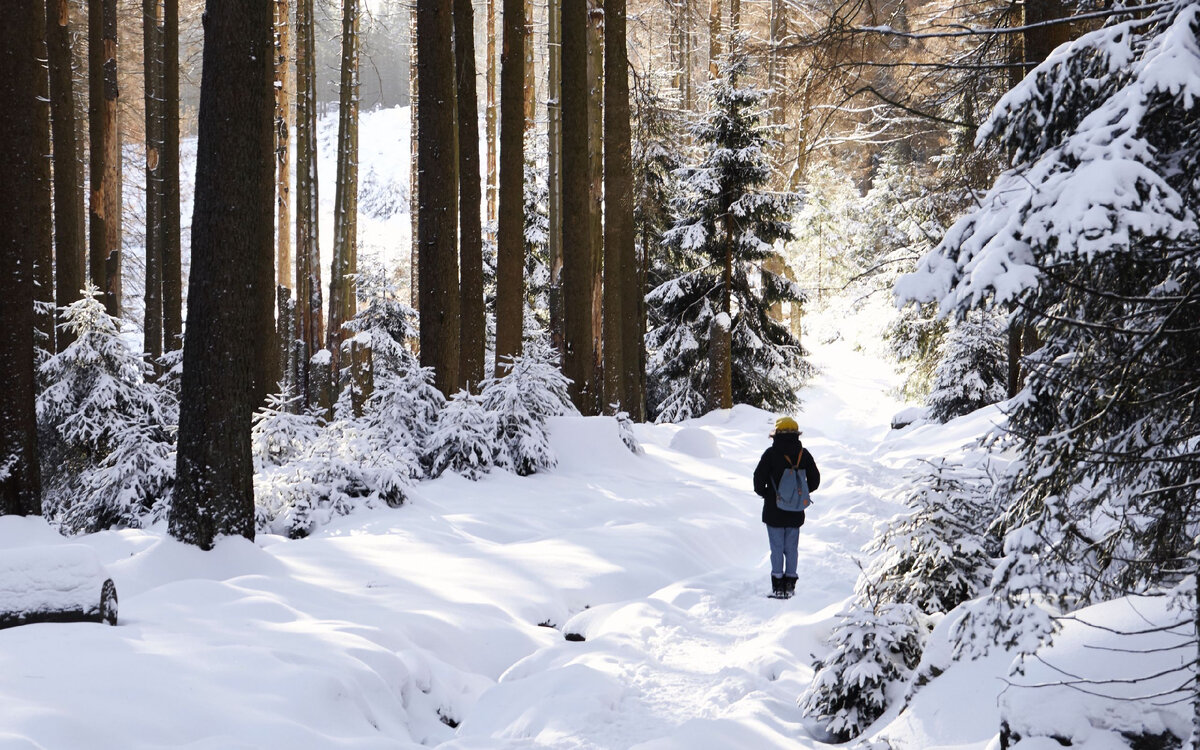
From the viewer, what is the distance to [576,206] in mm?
14414

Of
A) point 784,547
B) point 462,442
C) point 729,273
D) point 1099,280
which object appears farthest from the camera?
point 729,273

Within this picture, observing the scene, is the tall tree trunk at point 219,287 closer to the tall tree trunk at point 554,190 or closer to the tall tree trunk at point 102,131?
the tall tree trunk at point 102,131

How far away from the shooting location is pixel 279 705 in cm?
438

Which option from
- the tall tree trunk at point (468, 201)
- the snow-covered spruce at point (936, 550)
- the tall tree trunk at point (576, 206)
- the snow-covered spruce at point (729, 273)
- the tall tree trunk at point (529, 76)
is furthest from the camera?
the tall tree trunk at point (529, 76)

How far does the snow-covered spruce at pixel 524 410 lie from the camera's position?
12.2 meters

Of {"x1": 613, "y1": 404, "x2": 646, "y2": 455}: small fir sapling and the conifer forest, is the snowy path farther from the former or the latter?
{"x1": 613, "y1": 404, "x2": 646, "y2": 455}: small fir sapling

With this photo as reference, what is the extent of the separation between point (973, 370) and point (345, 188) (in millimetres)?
14785

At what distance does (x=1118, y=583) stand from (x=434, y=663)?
408cm

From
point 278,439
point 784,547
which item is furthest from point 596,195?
point 784,547

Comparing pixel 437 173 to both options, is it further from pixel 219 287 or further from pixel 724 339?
pixel 724 339

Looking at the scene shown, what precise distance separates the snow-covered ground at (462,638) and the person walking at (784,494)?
0.91 ft

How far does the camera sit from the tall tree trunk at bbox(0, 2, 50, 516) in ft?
27.8

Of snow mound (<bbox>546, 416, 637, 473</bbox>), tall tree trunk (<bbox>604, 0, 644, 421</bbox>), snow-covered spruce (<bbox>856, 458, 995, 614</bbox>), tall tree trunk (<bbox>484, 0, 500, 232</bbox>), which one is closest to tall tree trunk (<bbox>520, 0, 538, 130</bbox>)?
tall tree trunk (<bbox>484, 0, 500, 232</bbox>)

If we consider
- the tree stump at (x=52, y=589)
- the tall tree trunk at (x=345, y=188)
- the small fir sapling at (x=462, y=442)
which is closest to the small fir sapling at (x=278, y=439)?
the small fir sapling at (x=462, y=442)
